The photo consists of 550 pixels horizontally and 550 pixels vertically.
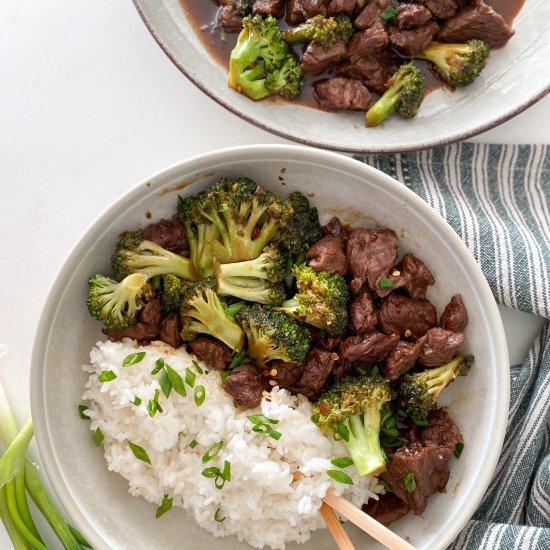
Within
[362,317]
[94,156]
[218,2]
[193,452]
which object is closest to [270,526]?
[193,452]

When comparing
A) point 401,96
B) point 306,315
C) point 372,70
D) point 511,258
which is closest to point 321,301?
point 306,315

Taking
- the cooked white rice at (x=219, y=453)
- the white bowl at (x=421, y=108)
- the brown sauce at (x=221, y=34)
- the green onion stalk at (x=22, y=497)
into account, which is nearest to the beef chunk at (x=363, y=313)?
the cooked white rice at (x=219, y=453)

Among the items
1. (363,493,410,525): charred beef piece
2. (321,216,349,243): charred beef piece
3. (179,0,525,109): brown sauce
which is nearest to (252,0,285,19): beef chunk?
(179,0,525,109): brown sauce

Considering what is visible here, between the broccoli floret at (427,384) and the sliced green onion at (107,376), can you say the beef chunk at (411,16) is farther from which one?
the sliced green onion at (107,376)

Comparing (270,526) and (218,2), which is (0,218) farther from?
(270,526)

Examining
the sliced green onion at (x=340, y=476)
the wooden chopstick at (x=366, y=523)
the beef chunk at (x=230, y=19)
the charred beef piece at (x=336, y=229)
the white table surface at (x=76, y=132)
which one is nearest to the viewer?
the wooden chopstick at (x=366, y=523)

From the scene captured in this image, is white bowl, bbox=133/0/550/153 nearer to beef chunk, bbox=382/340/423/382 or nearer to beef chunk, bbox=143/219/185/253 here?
beef chunk, bbox=143/219/185/253
